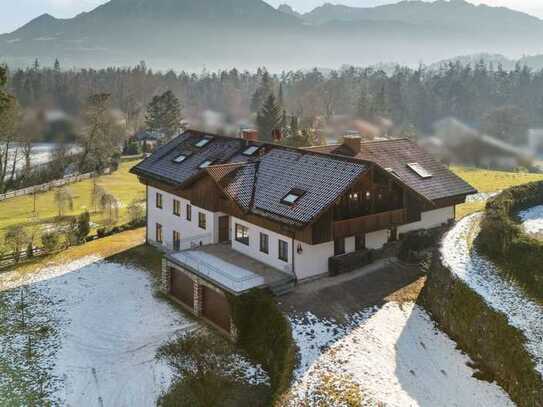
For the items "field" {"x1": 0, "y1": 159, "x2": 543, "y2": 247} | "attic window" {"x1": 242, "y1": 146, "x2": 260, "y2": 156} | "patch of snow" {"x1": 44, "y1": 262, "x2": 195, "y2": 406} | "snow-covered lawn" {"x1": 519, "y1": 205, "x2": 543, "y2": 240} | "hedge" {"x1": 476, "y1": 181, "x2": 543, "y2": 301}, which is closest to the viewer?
"patch of snow" {"x1": 44, "y1": 262, "x2": 195, "y2": 406}

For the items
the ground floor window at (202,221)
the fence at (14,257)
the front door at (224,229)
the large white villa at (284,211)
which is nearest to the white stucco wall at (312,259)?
the large white villa at (284,211)

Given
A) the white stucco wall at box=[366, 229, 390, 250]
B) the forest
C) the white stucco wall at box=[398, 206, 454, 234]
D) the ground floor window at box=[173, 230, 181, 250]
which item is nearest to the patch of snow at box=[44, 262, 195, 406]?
the ground floor window at box=[173, 230, 181, 250]

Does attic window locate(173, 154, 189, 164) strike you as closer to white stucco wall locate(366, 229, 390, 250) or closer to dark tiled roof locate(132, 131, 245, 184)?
dark tiled roof locate(132, 131, 245, 184)

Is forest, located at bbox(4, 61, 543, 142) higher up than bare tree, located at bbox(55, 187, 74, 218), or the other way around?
forest, located at bbox(4, 61, 543, 142)

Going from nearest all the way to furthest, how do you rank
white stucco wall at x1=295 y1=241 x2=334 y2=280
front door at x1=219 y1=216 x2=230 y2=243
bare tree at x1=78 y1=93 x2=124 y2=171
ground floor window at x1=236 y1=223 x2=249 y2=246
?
white stucco wall at x1=295 y1=241 x2=334 y2=280
ground floor window at x1=236 y1=223 x2=249 y2=246
front door at x1=219 y1=216 x2=230 y2=243
bare tree at x1=78 y1=93 x2=124 y2=171

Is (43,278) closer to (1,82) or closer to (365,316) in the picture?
(1,82)

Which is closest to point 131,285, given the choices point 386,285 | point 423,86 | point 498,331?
point 386,285
